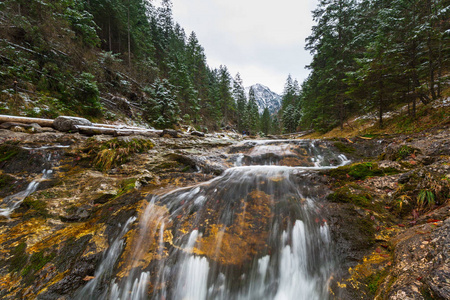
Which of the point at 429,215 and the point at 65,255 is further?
the point at 65,255

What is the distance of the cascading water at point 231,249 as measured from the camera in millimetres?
2545

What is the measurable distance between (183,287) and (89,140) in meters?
6.81

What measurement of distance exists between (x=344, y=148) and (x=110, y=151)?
33.6 feet

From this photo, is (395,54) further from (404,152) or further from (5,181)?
(5,181)

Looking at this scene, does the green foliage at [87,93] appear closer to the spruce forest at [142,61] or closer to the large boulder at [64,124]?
the spruce forest at [142,61]

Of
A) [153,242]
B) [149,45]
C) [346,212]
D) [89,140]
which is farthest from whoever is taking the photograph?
[149,45]

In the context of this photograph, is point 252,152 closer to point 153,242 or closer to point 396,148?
point 396,148

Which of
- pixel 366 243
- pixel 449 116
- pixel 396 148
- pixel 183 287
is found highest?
pixel 449 116

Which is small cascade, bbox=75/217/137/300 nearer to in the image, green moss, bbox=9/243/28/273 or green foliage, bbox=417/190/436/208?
green moss, bbox=9/243/28/273

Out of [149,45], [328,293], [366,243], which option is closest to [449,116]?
[366,243]

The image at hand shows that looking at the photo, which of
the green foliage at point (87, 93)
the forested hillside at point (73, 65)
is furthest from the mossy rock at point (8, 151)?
the green foliage at point (87, 93)

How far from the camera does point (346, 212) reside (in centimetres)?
290

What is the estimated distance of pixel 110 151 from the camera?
6.07 m

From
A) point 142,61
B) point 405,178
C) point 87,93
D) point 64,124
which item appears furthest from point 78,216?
point 142,61
